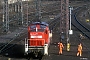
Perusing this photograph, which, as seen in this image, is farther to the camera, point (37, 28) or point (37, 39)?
point (37, 28)

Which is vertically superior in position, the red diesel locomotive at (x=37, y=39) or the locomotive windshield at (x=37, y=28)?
the locomotive windshield at (x=37, y=28)

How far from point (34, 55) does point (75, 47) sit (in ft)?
27.3

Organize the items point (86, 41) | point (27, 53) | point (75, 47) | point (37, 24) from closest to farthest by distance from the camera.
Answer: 1. point (27, 53)
2. point (37, 24)
3. point (75, 47)
4. point (86, 41)

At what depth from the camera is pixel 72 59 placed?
25.7 metres

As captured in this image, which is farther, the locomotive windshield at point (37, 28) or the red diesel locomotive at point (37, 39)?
the locomotive windshield at point (37, 28)

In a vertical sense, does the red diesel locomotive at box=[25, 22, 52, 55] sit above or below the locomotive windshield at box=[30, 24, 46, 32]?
below

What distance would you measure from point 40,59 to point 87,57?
447 cm

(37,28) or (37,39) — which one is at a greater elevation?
(37,28)

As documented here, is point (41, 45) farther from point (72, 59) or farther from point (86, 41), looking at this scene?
point (86, 41)

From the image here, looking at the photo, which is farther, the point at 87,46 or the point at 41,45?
the point at 87,46

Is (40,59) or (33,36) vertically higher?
(33,36)

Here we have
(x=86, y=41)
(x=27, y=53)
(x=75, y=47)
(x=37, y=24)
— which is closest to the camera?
(x=27, y=53)

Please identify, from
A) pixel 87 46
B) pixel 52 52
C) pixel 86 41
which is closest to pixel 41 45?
pixel 52 52

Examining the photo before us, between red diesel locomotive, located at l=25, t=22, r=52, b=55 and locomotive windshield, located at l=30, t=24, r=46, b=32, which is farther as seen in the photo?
locomotive windshield, located at l=30, t=24, r=46, b=32
